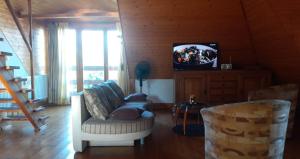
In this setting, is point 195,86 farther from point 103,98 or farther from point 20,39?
point 20,39

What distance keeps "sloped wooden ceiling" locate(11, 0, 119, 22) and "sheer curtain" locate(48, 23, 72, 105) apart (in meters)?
0.81

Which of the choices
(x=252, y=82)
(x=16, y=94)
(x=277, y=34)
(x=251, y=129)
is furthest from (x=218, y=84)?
(x=16, y=94)

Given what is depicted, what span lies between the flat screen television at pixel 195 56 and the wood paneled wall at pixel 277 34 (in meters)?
0.92

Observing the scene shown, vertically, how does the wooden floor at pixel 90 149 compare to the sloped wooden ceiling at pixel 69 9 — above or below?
below

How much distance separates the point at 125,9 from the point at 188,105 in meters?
2.13

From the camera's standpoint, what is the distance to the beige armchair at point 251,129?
250cm

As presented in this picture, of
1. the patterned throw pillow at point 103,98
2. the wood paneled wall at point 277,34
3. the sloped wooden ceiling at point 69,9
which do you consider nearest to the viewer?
the wood paneled wall at point 277,34

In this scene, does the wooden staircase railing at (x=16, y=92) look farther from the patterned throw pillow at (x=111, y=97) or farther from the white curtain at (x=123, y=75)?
the white curtain at (x=123, y=75)

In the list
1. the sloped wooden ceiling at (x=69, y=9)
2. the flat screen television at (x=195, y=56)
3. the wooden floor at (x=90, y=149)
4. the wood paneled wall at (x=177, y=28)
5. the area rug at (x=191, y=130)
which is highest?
the sloped wooden ceiling at (x=69, y=9)

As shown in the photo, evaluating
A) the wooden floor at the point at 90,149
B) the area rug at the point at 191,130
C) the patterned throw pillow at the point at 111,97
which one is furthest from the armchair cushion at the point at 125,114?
the area rug at the point at 191,130

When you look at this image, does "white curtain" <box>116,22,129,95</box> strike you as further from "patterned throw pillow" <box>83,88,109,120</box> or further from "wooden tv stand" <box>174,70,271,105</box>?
"patterned throw pillow" <box>83,88,109,120</box>

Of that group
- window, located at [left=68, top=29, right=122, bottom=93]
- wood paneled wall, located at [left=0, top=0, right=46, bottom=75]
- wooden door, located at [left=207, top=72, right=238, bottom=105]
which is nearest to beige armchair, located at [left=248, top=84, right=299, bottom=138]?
wooden door, located at [left=207, top=72, right=238, bottom=105]

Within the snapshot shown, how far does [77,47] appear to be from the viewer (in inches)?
301

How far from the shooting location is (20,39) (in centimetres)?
635
